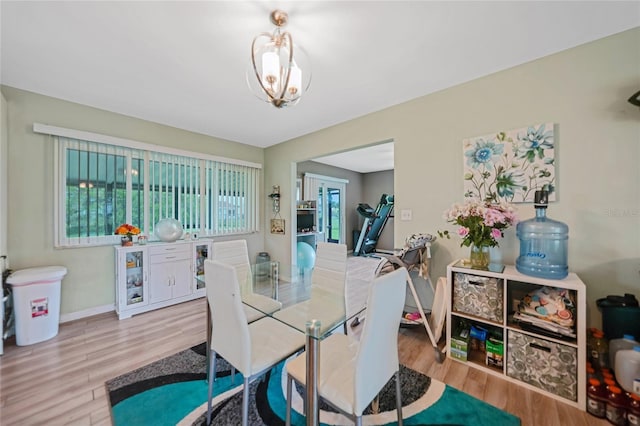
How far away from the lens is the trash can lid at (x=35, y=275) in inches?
90.9

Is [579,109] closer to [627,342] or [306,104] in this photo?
[627,342]

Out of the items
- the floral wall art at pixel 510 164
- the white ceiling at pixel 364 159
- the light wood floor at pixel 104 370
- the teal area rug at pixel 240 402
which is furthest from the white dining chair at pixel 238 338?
the white ceiling at pixel 364 159

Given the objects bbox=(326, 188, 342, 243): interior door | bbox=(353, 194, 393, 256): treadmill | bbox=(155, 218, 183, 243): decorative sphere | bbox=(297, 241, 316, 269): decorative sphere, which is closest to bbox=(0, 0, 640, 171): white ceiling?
bbox=(155, 218, 183, 243): decorative sphere

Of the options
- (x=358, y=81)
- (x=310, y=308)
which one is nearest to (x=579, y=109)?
(x=358, y=81)

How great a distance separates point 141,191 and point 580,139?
483 centimetres

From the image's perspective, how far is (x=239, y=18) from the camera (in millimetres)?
1639

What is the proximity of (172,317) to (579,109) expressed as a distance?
4565 mm

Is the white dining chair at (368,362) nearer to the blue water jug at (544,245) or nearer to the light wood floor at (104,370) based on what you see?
the light wood floor at (104,370)

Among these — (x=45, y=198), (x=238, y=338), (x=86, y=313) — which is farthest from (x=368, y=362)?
(x=45, y=198)

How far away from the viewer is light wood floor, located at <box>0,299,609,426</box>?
5.12 feet

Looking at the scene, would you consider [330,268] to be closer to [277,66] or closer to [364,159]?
[277,66]

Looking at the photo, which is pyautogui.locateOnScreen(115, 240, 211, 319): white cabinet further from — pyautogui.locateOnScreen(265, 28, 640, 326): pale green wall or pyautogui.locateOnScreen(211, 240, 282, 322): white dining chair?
pyautogui.locateOnScreen(265, 28, 640, 326): pale green wall

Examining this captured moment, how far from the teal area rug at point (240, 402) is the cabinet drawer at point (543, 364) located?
416 mm

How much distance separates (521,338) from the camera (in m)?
1.81
